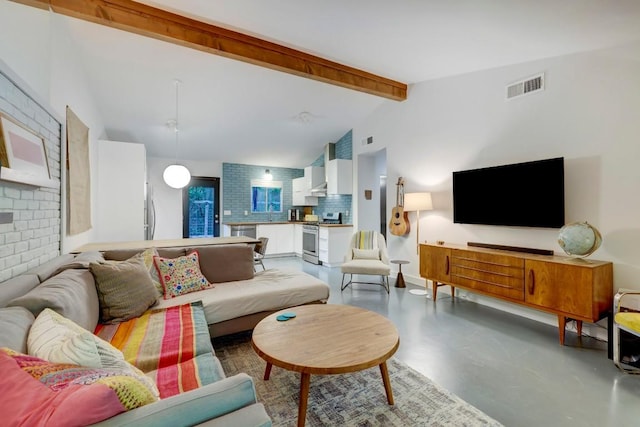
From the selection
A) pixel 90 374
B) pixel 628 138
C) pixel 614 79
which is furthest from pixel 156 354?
pixel 614 79

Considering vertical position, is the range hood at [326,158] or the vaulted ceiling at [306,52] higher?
the vaulted ceiling at [306,52]

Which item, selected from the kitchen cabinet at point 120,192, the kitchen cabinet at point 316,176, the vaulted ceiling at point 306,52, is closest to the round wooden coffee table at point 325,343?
the vaulted ceiling at point 306,52

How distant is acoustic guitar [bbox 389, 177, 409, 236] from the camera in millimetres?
4736

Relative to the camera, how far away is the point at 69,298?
1.54 m

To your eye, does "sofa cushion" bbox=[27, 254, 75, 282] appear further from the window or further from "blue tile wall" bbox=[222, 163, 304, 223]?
the window

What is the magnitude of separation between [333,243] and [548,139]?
3.85m

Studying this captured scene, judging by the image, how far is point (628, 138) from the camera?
253cm

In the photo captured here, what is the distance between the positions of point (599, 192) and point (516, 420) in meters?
2.30

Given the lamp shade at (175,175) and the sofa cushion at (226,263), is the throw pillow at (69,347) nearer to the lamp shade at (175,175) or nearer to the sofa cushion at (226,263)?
the sofa cushion at (226,263)

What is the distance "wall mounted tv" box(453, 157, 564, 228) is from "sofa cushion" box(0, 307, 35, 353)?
398 cm

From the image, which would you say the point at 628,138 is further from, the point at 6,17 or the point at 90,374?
the point at 6,17

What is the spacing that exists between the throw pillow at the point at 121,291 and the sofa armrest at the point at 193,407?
5.21 ft

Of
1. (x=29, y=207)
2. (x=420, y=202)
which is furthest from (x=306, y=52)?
(x=29, y=207)

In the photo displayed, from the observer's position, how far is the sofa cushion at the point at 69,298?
4.45 ft
